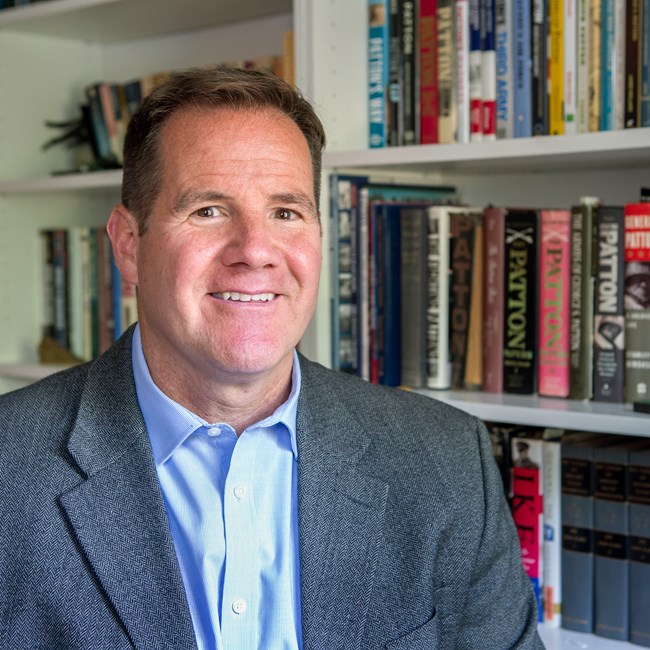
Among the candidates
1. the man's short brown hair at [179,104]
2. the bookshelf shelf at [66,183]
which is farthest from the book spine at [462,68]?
the bookshelf shelf at [66,183]

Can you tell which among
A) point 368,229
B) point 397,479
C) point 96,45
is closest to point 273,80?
point 368,229

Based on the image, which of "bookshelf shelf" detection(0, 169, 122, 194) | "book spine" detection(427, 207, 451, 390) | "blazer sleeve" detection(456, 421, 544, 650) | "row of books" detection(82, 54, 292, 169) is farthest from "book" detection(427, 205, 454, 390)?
"row of books" detection(82, 54, 292, 169)

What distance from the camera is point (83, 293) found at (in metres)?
2.28

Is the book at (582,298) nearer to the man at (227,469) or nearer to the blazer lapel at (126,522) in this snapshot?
the man at (227,469)

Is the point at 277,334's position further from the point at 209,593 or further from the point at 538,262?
the point at 538,262

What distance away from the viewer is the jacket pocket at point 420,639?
124cm

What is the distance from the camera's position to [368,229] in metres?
1.73

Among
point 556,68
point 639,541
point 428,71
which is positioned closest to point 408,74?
point 428,71

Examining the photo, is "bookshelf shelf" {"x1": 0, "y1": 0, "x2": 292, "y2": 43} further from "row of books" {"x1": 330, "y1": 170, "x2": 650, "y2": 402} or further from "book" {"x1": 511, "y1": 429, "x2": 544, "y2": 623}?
"book" {"x1": 511, "y1": 429, "x2": 544, "y2": 623}

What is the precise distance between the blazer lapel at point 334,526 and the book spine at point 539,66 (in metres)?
0.60

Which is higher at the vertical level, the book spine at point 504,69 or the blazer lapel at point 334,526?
the book spine at point 504,69

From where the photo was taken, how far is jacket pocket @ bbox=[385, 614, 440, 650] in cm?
124

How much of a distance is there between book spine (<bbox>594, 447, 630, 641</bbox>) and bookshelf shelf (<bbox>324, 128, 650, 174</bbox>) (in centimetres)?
48

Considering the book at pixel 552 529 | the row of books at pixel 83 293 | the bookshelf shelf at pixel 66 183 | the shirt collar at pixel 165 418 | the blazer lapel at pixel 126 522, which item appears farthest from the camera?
the row of books at pixel 83 293
